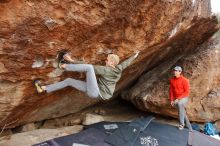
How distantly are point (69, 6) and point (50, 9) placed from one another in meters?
0.32

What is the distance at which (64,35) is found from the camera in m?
6.11

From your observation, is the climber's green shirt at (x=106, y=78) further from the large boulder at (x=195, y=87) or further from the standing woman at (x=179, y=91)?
the large boulder at (x=195, y=87)

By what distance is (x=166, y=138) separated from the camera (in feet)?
→ 27.8

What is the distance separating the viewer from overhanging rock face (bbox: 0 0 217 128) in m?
5.57

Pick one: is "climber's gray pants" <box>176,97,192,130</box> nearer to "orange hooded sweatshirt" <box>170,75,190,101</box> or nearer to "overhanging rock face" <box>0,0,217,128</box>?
"orange hooded sweatshirt" <box>170,75,190,101</box>

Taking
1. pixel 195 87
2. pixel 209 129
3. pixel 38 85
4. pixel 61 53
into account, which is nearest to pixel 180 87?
pixel 195 87

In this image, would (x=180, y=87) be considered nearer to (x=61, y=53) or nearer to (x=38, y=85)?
(x=61, y=53)

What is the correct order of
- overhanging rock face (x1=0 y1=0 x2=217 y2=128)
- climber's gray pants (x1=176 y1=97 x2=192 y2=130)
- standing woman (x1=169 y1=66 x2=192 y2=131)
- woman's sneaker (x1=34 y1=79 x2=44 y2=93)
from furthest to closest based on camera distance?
1. climber's gray pants (x1=176 y1=97 x2=192 y2=130)
2. standing woman (x1=169 y1=66 x2=192 y2=131)
3. woman's sneaker (x1=34 y1=79 x2=44 y2=93)
4. overhanging rock face (x1=0 y1=0 x2=217 y2=128)

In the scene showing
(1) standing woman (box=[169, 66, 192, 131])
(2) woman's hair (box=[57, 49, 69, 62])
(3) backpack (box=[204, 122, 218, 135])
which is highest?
(2) woman's hair (box=[57, 49, 69, 62])

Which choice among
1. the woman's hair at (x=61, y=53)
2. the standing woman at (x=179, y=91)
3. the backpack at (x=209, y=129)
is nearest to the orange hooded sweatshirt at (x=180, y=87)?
the standing woman at (x=179, y=91)

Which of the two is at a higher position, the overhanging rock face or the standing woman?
the overhanging rock face

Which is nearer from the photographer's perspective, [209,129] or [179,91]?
[179,91]

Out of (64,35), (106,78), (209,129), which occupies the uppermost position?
(64,35)

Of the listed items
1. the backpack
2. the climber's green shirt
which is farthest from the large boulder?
the climber's green shirt
